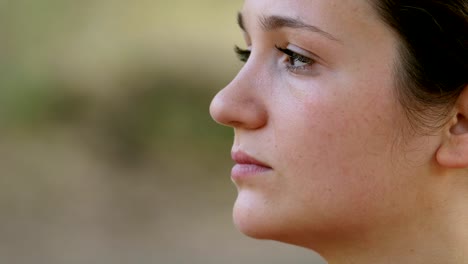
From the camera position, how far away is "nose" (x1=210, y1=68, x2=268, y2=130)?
6.68ft

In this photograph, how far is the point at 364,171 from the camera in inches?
78.8

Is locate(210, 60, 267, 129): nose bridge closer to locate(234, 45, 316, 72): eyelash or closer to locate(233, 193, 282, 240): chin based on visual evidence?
locate(234, 45, 316, 72): eyelash

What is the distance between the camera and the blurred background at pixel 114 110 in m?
7.21

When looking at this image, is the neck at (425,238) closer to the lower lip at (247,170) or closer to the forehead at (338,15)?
the lower lip at (247,170)

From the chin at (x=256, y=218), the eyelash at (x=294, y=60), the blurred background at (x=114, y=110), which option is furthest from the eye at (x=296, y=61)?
the blurred background at (x=114, y=110)

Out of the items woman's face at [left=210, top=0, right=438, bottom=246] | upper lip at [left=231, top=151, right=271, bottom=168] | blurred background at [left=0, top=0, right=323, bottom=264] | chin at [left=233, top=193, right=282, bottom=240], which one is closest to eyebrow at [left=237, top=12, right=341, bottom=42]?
woman's face at [left=210, top=0, right=438, bottom=246]

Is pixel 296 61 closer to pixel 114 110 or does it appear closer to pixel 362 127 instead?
pixel 362 127

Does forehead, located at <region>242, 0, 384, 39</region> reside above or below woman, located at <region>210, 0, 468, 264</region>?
above

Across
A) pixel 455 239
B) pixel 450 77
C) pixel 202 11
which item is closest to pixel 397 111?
pixel 450 77

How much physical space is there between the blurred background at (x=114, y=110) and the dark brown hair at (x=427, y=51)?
198 inches

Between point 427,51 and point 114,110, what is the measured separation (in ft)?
20.1

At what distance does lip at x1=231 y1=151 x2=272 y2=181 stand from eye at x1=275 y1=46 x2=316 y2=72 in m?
0.23

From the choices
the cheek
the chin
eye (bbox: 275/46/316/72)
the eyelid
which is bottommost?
the chin

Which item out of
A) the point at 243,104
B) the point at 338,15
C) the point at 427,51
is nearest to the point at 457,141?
the point at 427,51
